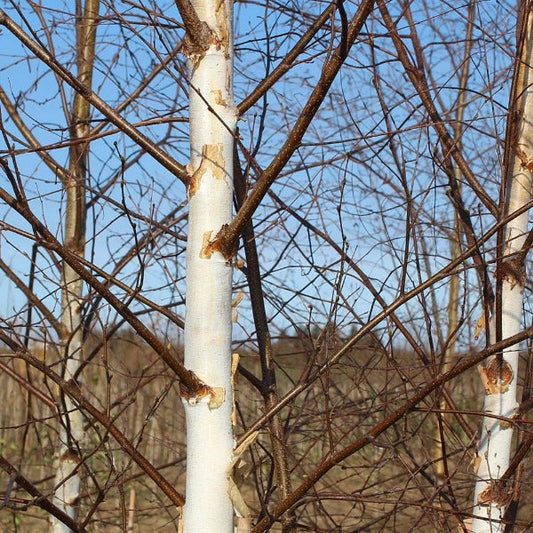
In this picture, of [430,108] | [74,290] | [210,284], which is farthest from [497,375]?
[74,290]

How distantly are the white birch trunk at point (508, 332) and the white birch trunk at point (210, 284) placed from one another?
35.0 inches

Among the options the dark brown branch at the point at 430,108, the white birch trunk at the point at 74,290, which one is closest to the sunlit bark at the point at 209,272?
the dark brown branch at the point at 430,108

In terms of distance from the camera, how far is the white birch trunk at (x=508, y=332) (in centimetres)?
220

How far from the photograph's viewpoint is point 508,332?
2.28m

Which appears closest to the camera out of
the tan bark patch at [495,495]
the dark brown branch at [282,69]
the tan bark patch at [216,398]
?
the tan bark patch at [216,398]

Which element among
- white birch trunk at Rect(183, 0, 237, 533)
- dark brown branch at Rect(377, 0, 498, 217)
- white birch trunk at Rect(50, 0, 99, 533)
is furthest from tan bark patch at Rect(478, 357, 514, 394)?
white birch trunk at Rect(50, 0, 99, 533)

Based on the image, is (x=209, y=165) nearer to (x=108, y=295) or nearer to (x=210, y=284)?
(x=210, y=284)

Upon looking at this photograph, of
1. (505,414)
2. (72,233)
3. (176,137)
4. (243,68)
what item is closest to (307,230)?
(243,68)

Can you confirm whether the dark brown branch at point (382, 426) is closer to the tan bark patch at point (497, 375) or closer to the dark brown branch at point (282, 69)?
the tan bark patch at point (497, 375)

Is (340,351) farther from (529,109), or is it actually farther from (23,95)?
(23,95)

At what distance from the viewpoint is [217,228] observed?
1749 millimetres

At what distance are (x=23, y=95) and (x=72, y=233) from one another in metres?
0.71

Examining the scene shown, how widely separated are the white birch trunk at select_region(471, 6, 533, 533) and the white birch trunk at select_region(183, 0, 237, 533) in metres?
0.89

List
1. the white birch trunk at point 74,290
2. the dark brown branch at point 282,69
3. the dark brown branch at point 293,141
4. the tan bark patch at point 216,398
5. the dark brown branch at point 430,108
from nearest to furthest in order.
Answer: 1. the dark brown branch at point 293,141
2. the tan bark patch at point 216,398
3. the dark brown branch at point 282,69
4. the dark brown branch at point 430,108
5. the white birch trunk at point 74,290
